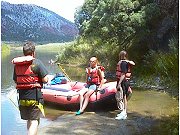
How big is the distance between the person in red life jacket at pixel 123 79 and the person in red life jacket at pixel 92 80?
1.33 feet

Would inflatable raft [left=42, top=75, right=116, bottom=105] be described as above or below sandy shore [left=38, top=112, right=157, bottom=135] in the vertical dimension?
above

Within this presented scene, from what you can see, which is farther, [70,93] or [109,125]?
[70,93]

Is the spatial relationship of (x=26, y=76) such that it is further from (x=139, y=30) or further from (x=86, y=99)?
(x=139, y=30)

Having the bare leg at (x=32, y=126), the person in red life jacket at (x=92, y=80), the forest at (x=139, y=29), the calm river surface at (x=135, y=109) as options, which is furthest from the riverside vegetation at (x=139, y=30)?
the bare leg at (x=32, y=126)

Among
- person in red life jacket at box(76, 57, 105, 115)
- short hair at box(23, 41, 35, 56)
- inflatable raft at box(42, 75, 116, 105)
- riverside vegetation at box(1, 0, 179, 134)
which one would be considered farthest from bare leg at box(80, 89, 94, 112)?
riverside vegetation at box(1, 0, 179, 134)

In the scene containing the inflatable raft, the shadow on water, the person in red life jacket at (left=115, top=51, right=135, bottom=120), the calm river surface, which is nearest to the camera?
the shadow on water

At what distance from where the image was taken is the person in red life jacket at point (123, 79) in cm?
718

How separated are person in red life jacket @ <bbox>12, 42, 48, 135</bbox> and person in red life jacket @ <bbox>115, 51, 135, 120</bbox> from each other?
9.86 feet

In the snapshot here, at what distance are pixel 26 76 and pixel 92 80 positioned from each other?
11.3 ft

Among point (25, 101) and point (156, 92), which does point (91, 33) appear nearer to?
point (156, 92)

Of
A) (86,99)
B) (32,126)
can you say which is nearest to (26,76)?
(32,126)

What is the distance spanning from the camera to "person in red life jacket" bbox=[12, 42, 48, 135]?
437 cm

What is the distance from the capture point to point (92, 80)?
25.5 ft

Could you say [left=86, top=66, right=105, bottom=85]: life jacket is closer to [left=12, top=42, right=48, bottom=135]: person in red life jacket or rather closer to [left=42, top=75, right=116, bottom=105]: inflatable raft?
[left=42, top=75, right=116, bottom=105]: inflatable raft
